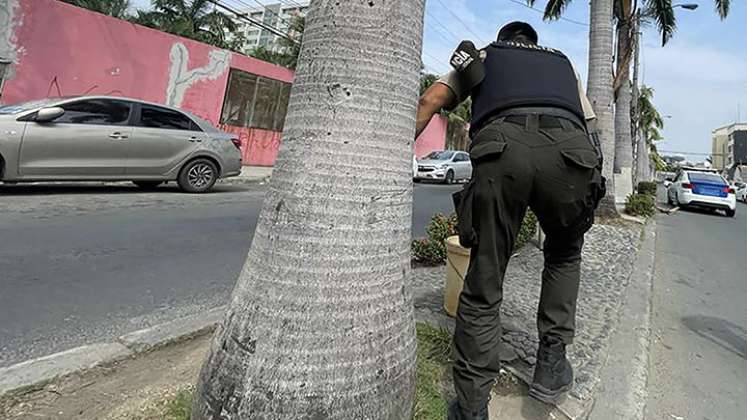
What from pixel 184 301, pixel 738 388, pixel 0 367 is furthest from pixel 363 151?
pixel 738 388

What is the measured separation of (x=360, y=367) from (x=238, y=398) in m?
0.41

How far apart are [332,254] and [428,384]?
1122 mm

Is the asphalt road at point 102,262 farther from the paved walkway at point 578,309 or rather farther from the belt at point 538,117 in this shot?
the belt at point 538,117

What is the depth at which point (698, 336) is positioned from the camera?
3.59 metres

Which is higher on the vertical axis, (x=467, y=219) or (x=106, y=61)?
(x=106, y=61)

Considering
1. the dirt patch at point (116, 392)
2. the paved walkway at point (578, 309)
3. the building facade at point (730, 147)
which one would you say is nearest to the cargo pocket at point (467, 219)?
the paved walkway at point (578, 309)

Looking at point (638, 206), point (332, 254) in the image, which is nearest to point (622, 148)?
point (638, 206)

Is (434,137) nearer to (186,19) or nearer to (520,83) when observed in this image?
(186,19)

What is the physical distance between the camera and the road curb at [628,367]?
2.26 meters

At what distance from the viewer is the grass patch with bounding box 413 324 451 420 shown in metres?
1.96

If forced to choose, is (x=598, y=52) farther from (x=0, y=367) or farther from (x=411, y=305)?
(x=0, y=367)

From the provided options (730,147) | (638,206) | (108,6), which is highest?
(730,147)

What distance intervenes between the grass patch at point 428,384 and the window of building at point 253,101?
13013 millimetres

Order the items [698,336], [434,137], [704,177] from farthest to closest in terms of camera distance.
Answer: [434,137] → [704,177] → [698,336]
